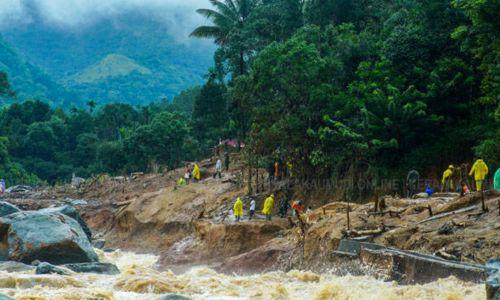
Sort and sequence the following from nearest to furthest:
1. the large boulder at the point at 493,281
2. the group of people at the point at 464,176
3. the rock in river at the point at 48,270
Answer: the large boulder at the point at 493,281
the rock in river at the point at 48,270
the group of people at the point at 464,176

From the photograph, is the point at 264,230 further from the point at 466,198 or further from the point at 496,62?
the point at 496,62

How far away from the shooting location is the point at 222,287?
16547 millimetres

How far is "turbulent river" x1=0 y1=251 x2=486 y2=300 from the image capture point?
1418 cm

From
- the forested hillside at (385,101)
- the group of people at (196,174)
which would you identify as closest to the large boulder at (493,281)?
the forested hillside at (385,101)

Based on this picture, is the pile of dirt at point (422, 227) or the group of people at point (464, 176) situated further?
the group of people at point (464, 176)

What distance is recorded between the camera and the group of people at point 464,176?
2059cm

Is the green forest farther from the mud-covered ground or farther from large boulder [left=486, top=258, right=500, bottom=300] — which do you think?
large boulder [left=486, top=258, right=500, bottom=300]

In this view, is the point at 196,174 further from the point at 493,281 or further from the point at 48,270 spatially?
the point at 493,281

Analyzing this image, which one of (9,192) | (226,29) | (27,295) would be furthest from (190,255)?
(9,192)

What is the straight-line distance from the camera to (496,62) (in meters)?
27.5

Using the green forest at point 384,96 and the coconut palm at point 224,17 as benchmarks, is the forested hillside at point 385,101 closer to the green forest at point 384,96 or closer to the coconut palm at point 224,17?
the green forest at point 384,96

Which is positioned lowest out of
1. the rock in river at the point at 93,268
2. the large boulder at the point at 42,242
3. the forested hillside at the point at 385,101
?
the rock in river at the point at 93,268

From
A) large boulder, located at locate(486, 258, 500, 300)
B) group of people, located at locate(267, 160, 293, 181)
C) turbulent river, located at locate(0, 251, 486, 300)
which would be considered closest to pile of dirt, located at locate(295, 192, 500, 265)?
turbulent river, located at locate(0, 251, 486, 300)

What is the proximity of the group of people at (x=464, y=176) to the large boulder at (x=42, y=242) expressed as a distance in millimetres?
13045
